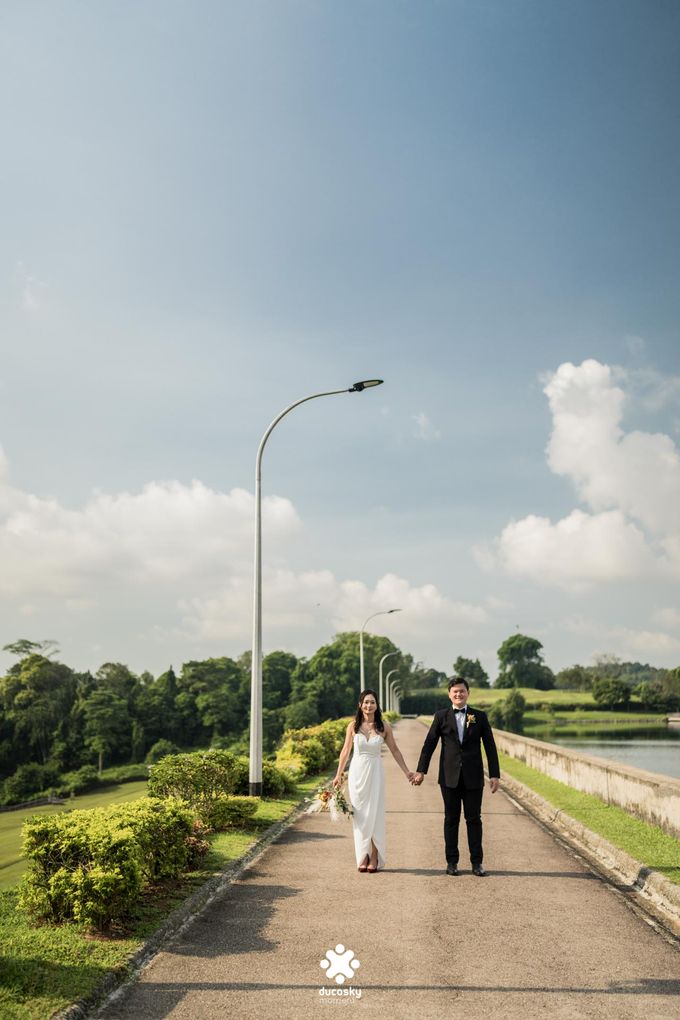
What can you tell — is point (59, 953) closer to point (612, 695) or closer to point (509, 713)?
point (509, 713)

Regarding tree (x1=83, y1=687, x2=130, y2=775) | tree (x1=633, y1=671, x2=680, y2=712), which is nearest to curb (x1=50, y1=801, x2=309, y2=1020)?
tree (x1=83, y1=687, x2=130, y2=775)

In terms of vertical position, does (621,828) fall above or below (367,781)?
below

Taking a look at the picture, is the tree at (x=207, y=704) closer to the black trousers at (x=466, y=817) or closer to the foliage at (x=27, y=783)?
the foliage at (x=27, y=783)

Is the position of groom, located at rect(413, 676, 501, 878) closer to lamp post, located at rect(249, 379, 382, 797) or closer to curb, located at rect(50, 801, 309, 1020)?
curb, located at rect(50, 801, 309, 1020)

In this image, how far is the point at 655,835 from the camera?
414 inches

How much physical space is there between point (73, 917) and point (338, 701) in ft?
398

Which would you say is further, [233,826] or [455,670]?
[455,670]

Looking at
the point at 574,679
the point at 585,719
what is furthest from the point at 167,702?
the point at 574,679

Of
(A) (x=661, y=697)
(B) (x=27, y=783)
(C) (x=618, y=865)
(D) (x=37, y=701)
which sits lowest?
(B) (x=27, y=783)

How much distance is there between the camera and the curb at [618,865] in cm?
738

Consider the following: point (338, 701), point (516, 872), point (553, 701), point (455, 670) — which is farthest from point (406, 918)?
point (455, 670)

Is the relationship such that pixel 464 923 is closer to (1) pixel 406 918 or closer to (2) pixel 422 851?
(1) pixel 406 918

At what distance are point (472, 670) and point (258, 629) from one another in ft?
609

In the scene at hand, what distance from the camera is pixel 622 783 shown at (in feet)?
43.1
